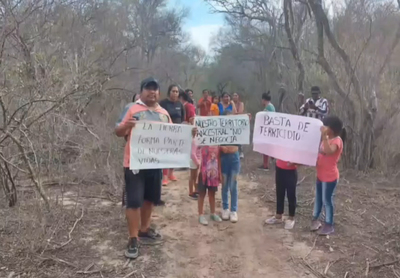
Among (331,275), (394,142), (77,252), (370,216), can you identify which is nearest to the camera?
(331,275)

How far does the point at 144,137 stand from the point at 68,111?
2.02 meters

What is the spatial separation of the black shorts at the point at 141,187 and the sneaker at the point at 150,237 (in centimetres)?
42

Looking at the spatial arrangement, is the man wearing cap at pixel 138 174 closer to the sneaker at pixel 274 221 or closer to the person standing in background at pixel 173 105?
the sneaker at pixel 274 221

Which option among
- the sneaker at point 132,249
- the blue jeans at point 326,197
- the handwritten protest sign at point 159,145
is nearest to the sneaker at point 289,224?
the blue jeans at point 326,197

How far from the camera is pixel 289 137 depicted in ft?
17.1

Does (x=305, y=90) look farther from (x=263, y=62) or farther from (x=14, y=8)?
(x=263, y=62)

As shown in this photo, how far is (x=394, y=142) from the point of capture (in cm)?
867

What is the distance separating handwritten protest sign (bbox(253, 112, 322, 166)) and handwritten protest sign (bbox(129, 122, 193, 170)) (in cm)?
109

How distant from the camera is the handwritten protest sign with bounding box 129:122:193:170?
4.36 metres

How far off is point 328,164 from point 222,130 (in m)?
1.34

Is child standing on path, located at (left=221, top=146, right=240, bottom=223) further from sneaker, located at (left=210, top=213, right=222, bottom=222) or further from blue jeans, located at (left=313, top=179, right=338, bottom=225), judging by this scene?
blue jeans, located at (left=313, top=179, right=338, bottom=225)

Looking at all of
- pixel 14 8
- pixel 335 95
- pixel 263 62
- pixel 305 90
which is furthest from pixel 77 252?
pixel 263 62

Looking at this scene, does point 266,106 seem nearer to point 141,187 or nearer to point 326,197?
point 326,197

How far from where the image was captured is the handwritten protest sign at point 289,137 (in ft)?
16.5
